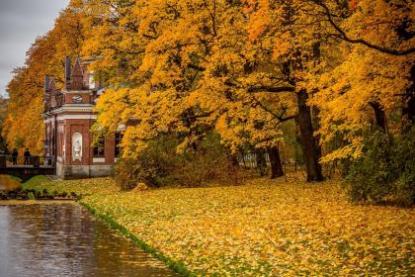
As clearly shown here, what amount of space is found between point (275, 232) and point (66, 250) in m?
4.87

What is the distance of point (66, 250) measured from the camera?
51.5 ft

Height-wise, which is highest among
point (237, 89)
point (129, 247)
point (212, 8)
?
point (212, 8)

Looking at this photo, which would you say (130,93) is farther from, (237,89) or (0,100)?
(0,100)

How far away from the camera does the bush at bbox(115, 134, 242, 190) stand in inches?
1361

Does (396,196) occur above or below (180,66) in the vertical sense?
below

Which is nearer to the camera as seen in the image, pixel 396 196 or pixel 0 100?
pixel 396 196

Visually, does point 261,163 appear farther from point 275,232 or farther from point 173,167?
point 275,232

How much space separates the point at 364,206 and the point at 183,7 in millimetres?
14573

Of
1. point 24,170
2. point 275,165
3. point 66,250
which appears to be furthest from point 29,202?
point 24,170

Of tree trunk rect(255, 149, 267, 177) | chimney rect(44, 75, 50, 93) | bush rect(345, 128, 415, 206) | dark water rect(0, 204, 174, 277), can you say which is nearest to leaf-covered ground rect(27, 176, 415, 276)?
bush rect(345, 128, 415, 206)

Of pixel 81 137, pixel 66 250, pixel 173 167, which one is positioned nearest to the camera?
pixel 66 250

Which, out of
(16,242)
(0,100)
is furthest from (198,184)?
(0,100)

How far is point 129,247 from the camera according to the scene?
642 inches

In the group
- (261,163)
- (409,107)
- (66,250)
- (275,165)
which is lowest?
(66,250)
